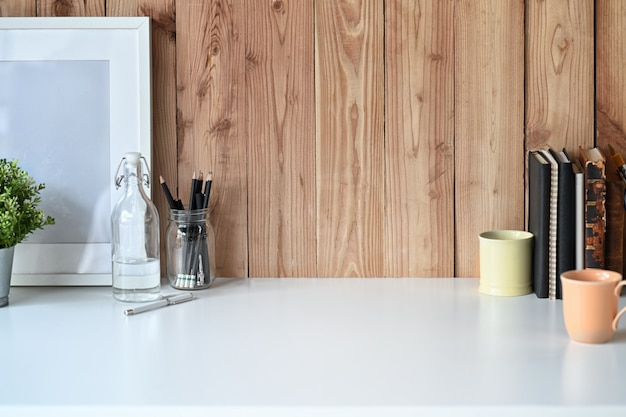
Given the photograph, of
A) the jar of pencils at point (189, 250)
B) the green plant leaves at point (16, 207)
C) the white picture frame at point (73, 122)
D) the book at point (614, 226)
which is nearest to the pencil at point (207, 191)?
the jar of pencils at point (189, 250)

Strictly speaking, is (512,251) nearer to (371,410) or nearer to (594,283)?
(594,283)

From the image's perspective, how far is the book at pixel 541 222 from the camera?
139 cm

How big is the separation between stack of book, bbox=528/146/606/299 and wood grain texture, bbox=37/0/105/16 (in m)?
0.89

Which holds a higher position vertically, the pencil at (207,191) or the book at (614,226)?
the pencil at (207,191)

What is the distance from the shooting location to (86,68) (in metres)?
1.52

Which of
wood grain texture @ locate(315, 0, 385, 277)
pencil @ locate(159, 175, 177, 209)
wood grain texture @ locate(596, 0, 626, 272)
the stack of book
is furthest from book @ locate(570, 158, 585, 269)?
pencil @ locate(159, 175, 177, 209)

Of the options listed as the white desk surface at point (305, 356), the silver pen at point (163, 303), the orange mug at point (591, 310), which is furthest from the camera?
the silver pen at point (163, 303)

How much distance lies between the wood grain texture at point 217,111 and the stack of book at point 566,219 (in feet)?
1.87

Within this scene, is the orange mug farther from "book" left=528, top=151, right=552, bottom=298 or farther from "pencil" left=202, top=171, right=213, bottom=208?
"pencil" left=202, top=171, right=213, bottom=208

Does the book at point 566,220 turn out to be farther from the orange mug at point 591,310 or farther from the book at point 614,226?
the orange mug at point 591,310

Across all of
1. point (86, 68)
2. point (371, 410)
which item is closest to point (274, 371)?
point (371, 410)

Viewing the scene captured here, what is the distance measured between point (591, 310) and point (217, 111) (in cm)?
79

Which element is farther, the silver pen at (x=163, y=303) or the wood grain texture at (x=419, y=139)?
the wood grain texture at (x=419, y=139)

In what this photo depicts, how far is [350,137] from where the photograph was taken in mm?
1549
